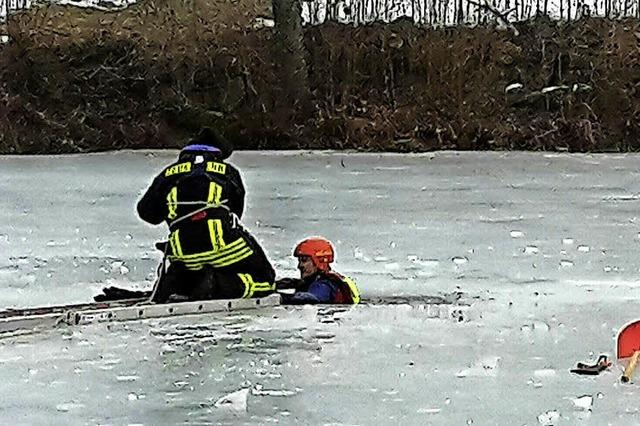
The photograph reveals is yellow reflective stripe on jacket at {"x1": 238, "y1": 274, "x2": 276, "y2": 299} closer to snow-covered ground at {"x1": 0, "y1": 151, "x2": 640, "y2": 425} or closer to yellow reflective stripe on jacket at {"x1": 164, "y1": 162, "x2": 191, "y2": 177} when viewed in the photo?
snow-covered ground at {"x1": 0, "y1": 151, "x2": 640, "y2": 425}

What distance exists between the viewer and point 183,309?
6.67m

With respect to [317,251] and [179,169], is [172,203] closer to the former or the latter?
[179,169]

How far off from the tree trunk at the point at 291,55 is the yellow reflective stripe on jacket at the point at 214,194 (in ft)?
58.6

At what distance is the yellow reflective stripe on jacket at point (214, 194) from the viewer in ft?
22.6

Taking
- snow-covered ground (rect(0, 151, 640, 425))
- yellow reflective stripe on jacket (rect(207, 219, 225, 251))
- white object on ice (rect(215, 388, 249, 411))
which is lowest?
snow-covered ground (rect(0, 151, 640, 425))

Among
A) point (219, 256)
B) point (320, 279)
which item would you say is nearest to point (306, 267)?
point (320, 279)

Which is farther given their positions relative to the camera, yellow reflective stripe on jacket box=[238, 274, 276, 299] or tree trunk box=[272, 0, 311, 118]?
tree trunk box=[272, 0, 311, 118]

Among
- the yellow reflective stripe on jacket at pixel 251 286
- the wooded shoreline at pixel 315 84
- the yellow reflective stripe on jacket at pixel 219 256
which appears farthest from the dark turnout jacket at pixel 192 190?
the wooded shoreline at pixel 315 84

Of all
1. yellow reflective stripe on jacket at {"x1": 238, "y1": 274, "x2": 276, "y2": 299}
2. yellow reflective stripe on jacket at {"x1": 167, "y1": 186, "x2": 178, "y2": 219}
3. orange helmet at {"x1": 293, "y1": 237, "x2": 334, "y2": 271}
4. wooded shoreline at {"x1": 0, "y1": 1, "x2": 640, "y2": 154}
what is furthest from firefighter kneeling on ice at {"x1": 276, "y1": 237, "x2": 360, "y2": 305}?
wooded shoreline at {"x1": 0, "y1": 1, "x2": 640, "y2": 154}

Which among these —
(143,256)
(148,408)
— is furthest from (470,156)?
(148,408)

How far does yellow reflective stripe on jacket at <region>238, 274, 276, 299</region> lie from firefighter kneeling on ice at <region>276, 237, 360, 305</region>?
4.7 inches

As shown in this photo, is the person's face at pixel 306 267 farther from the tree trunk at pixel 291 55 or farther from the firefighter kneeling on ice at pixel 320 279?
the tree trunk at pixel 291 55

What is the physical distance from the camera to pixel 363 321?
21.3 ft

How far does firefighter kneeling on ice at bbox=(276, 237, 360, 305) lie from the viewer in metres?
7.22
